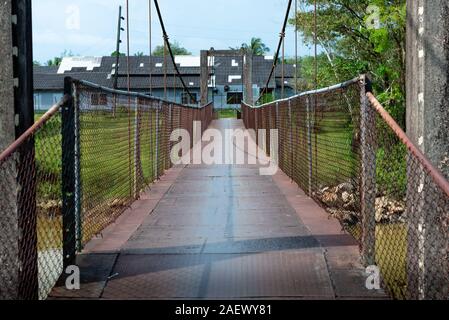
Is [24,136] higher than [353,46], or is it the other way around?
[353,46]

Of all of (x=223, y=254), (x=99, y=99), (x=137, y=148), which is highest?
(x=99, y=99)

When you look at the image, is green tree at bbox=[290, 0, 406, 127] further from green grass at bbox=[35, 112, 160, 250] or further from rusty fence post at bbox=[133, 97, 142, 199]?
rusty fence post at bbox=[133, 97, 142, 199]

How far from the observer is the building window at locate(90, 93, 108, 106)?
12.9 feet

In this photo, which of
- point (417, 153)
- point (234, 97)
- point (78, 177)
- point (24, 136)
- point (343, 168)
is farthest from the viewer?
point (234, 97)

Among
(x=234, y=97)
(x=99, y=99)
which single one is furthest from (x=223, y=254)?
(x=234, y=97)

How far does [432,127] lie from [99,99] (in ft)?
6.94

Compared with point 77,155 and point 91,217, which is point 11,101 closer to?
point 77,155

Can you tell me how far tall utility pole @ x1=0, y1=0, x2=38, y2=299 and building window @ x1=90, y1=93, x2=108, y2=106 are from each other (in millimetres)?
1188

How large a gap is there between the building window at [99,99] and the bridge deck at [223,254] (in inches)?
29.8

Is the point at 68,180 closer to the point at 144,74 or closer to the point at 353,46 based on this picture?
the point at 353,46

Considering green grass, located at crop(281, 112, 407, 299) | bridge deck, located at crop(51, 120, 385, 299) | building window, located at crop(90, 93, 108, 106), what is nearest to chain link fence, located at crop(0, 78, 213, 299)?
building window, located at crop(90, 93, 108, 106)

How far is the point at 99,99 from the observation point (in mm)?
4137

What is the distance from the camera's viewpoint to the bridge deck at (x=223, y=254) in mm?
2771

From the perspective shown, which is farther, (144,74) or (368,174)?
(144,74)
